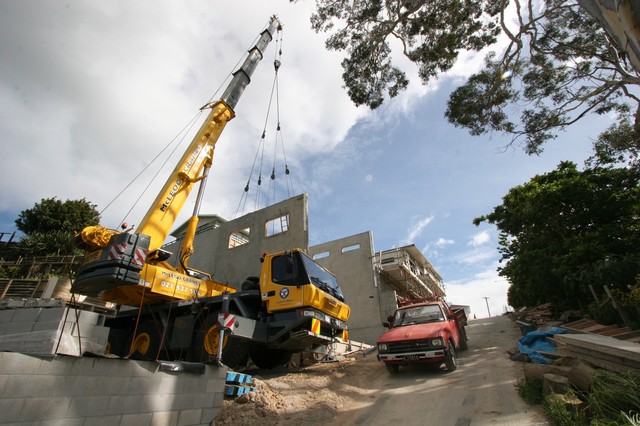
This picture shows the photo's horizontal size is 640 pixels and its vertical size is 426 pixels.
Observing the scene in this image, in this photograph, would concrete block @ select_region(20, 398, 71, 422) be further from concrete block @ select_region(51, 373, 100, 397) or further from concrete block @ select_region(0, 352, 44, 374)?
concrete block @ select_region(0, 352, 44, 374)

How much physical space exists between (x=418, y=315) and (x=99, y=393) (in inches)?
306

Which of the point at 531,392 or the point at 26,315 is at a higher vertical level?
the point at 26,315

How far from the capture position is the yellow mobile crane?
6961 millimetres

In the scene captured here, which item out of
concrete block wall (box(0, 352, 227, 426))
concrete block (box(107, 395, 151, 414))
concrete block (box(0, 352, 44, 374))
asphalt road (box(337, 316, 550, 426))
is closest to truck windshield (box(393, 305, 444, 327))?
asphalt road (box(337, 316, 550, 426))

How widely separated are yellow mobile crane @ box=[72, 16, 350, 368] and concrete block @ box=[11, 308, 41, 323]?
820 mm

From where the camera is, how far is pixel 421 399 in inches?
232

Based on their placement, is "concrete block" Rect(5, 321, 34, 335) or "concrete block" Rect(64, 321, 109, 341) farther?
"concrete block" Rect(5, 321, 34, 335)

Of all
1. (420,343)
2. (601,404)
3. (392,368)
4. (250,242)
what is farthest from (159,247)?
(601,404)

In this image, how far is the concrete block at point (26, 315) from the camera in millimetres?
6910

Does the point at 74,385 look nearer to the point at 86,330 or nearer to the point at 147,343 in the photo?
the point at 86,330

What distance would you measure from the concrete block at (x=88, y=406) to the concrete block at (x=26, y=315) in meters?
4.85

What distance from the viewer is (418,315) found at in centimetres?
920

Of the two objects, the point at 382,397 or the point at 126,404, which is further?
the point at 382,397

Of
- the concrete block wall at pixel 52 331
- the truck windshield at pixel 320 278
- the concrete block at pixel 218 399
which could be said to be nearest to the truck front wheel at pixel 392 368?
the truck windshield at pixel 320 278
